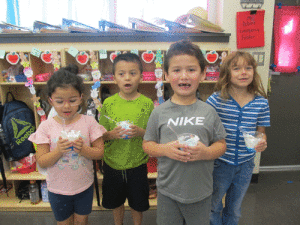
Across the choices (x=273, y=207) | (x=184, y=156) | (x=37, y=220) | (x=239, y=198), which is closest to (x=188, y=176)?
(x=184, y=156)

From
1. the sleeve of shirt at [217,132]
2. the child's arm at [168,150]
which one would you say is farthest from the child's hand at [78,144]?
the sleeve of shirt at [217,132]

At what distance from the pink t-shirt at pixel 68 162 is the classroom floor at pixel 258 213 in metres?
0.91

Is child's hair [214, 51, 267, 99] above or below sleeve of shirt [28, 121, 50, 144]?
above

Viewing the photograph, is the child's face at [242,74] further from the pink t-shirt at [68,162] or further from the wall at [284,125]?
the wall at [284,125]

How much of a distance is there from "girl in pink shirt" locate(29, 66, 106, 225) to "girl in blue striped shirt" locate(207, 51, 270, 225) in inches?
33.2

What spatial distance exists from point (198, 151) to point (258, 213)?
1.61m

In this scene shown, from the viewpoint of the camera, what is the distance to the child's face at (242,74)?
1.31m

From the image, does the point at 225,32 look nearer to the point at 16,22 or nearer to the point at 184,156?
the point at 184,156

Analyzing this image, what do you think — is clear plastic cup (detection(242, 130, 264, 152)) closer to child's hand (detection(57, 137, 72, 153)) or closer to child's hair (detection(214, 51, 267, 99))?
child's hair (detection(214, 51, 267, 99))

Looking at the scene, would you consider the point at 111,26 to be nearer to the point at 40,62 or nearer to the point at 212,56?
the point at 40,62

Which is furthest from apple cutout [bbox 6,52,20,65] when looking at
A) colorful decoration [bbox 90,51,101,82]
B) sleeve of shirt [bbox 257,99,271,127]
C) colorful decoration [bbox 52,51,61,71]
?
sleeve of shirt [bbox 257,99,271,127]

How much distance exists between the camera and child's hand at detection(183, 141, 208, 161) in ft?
3.17

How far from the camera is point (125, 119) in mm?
1401

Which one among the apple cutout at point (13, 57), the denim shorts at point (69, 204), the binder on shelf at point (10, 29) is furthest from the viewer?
the binder on shelf at point (10, 29)
